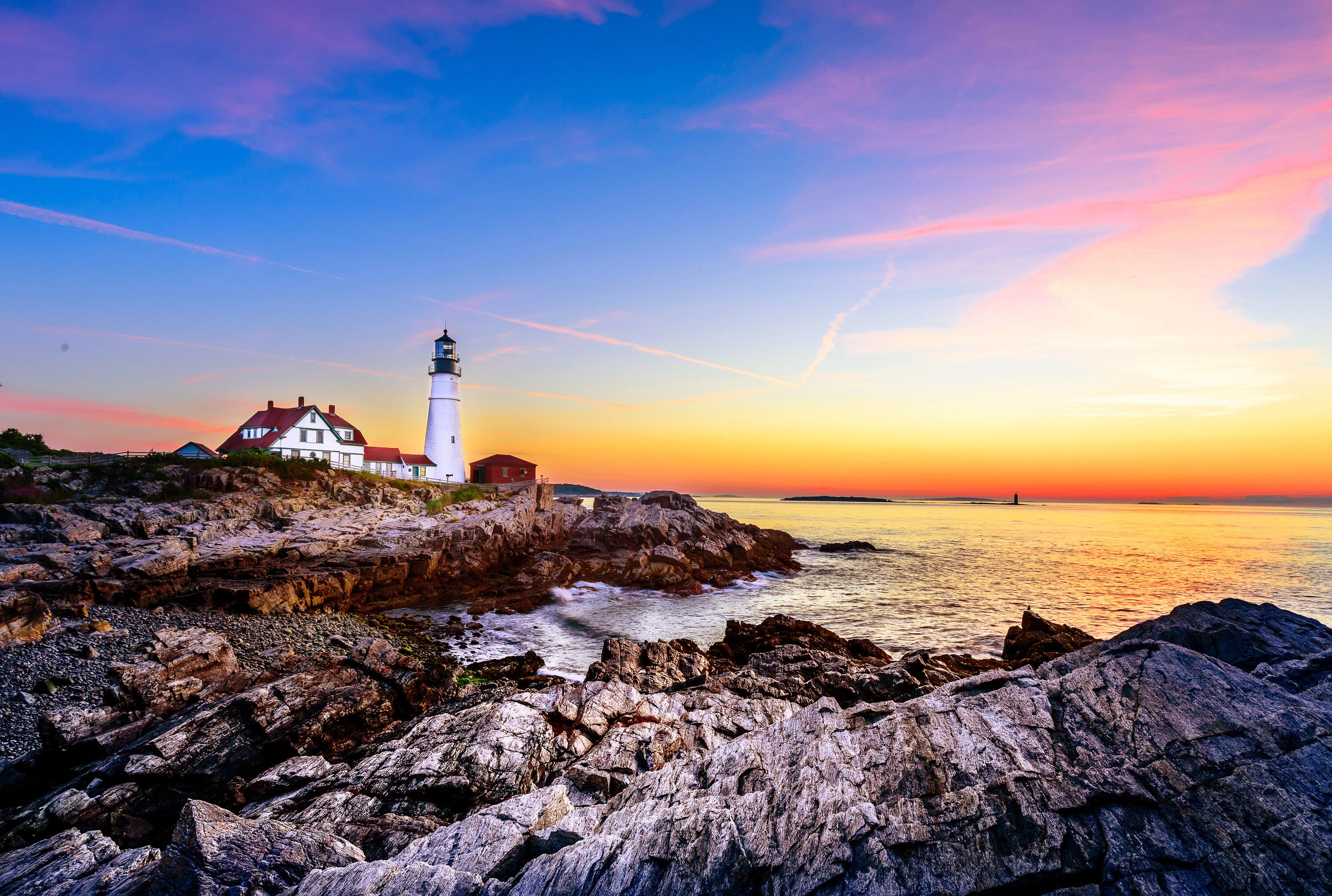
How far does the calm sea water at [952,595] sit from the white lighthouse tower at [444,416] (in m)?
37.3

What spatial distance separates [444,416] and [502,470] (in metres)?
12.7

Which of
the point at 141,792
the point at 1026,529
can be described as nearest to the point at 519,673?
the point at 141,792

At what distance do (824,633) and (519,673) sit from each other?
1141 centimetres

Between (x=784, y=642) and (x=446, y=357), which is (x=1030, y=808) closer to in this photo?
(x=784, y=642)

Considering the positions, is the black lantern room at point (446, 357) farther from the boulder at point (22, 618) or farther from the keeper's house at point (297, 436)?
the boulder at point (22, 618)

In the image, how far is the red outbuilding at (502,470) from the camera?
245ft

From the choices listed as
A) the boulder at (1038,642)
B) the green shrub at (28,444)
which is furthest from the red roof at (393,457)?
the boulder at (1038,642)

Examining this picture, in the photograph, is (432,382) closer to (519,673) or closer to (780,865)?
(519,673)

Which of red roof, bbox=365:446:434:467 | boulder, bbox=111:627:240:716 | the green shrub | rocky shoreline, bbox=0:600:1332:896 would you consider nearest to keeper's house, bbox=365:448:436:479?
red roof, bbox=365:446:434:467

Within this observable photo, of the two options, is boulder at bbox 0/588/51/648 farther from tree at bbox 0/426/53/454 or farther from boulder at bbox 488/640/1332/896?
tree at bbox 0/426/53/454

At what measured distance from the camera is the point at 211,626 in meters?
20.2

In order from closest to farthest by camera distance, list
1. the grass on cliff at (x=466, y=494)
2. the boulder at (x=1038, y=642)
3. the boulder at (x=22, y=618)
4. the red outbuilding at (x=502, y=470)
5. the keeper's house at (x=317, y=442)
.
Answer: the boulder at (x=22, y=618), the boulder at (x=1038, y=642), the grass on cliff at (x=466, y=494), the keeper's house at (x=317, y=442), the red outbuilding at (x=502, y=470)

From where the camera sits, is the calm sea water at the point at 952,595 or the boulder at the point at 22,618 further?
the calm sea water at the point at 952,595

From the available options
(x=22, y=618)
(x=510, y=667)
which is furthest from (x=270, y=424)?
(x=510, y=667)
